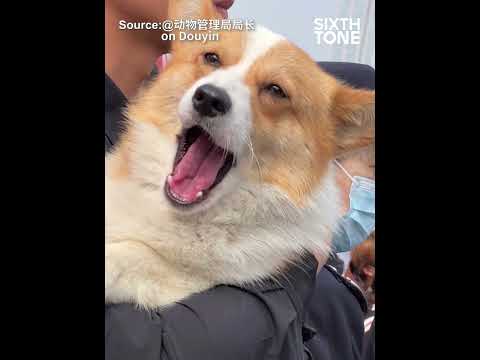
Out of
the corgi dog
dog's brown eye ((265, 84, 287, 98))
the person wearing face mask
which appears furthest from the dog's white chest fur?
dog's brown eye ((265, 84, 287, 98))

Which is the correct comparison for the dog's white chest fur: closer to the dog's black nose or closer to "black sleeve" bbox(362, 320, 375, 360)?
the dog's black nose

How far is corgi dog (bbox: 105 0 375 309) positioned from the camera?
125 cm

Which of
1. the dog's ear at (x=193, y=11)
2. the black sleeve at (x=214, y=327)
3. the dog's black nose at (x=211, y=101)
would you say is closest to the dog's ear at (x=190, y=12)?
the dog's ear at (x=193, y=11)

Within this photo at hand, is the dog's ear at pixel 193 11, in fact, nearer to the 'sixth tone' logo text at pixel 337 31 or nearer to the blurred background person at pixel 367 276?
the 'sixth tone' logo text at pixel 337 31

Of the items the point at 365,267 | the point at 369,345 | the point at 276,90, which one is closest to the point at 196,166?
the point at 276,90

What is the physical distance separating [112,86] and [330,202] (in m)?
0.67

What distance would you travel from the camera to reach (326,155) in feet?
4.65

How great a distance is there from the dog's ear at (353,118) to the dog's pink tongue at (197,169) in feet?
1.20

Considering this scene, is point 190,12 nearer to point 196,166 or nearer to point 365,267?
point 196,166

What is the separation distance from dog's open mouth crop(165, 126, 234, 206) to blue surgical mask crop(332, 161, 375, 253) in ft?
1.35

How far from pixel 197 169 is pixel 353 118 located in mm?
468

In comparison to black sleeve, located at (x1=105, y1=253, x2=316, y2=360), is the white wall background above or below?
above
